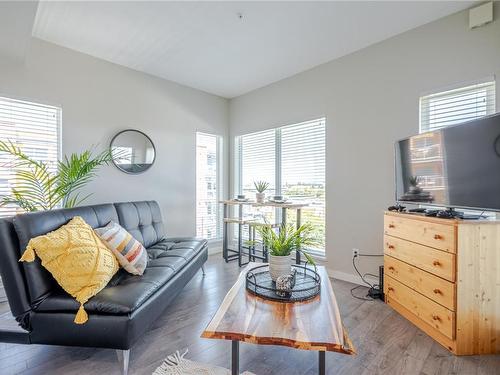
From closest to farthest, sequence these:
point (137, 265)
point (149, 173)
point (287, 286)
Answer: point (287, 286), point (137, 265), point (149, 173)

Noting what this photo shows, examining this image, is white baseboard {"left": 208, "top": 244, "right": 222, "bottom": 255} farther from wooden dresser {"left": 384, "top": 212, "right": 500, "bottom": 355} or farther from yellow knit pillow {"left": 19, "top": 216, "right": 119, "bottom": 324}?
wooden dresser {"left": 384, "top": 212, "right": 500, "bottom": 355}

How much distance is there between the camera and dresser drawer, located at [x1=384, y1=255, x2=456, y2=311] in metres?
1.81

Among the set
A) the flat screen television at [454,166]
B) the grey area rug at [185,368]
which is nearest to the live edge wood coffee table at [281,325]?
the grey area rug at [185,368]

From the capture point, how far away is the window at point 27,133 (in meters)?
2.60

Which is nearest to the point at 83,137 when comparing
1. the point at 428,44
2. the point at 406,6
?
the point at 406,6

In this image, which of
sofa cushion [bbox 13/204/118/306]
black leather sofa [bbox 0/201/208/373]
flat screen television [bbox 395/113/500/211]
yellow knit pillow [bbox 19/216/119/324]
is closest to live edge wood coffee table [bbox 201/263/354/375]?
black leather sofa [bbox 0/201/208/373]

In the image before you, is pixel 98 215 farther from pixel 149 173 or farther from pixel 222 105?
pixel 222 105

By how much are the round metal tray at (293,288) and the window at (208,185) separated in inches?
97.7

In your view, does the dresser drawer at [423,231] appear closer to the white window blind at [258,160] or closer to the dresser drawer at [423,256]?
the dresser drawer at [423,256]

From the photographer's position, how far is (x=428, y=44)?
2.51 metres

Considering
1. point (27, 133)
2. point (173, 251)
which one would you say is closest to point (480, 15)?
point (173, 251)

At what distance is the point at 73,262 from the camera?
162 centimetres

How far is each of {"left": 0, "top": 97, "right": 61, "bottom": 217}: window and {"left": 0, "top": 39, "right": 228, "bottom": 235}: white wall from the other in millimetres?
89

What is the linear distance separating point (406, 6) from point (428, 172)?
4.74 feet
